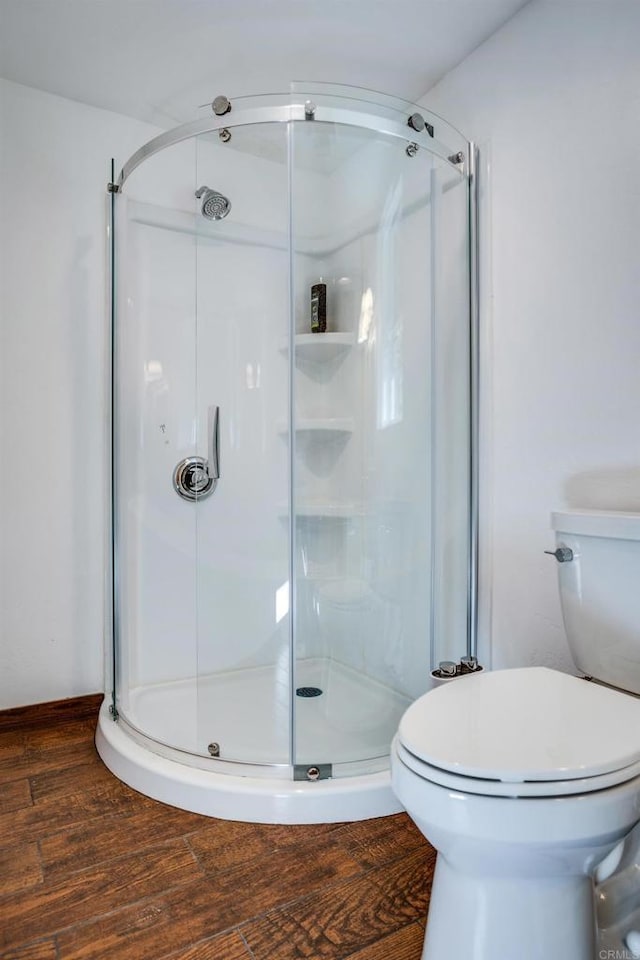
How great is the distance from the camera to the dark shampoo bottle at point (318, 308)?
5.41 feet

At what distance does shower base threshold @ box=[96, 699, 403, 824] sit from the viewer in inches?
55.7

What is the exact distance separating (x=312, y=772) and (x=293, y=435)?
869 mm

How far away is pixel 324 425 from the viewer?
164 cm

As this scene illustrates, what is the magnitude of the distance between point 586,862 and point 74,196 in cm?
235

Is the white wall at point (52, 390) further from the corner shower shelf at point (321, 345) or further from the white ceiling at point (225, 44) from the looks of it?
the corner shower shelf at point (321, 345)

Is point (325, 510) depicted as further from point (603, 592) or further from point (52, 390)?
point (52, 390)

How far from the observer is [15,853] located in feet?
4.30

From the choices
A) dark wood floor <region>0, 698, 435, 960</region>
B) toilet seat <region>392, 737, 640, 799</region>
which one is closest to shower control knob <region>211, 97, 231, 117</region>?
toilet seat <region>392, 737, 640, 799</region>

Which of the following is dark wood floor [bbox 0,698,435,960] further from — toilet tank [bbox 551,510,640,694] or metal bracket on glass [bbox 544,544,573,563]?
metal bracket on glass [bbox 544,544,573,563]

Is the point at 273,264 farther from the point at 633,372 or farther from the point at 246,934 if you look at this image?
the point at 246,934

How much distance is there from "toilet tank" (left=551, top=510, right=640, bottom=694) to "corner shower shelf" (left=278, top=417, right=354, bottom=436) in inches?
24.3

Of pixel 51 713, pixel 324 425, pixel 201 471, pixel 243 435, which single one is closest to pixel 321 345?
pixel 324 425

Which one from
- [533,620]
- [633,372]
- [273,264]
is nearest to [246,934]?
[533,620]

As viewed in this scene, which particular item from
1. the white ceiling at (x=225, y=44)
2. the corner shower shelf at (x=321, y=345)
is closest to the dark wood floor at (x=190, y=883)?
the corner shower shelf at (x=321, y=345)
